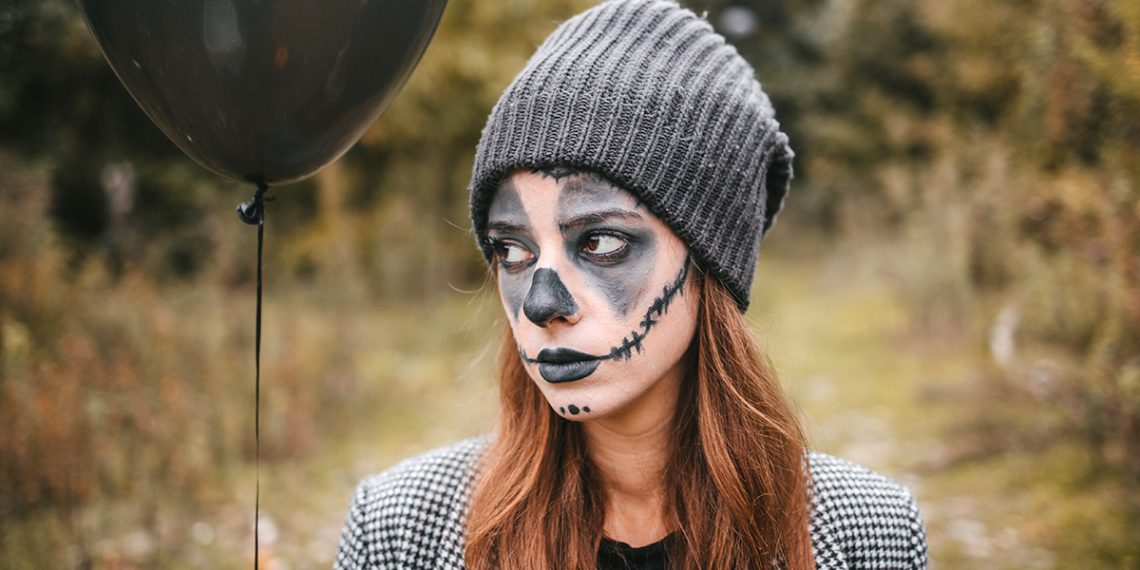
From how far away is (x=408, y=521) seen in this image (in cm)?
176

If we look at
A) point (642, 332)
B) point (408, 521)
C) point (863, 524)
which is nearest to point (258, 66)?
point (642, 332)

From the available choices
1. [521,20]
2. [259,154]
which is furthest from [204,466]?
[521,20]

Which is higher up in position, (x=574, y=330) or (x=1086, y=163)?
(x=1086, y=163)

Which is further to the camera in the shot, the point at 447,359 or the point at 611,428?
the point at 447,359

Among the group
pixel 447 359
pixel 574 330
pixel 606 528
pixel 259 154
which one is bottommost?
pixel 606 528

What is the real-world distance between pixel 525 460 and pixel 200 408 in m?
3.22

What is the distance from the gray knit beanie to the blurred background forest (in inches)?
23.3

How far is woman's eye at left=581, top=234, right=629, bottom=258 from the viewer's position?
1.59 meters

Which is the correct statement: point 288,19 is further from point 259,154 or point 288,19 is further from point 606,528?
point 606,528

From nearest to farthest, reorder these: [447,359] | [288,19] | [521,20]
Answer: [288,19] < [447,359] < [521,20]

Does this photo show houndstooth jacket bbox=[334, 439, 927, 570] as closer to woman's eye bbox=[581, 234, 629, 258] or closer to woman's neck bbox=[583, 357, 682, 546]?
woman's neck bbox=[583, 357, 682, 546]

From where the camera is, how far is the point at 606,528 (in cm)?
177

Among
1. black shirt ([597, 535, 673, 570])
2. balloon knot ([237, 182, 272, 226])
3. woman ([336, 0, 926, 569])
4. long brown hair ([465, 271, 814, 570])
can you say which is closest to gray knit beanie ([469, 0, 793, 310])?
woman ([336, 0, 926, 569])

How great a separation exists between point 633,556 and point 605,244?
66cm
